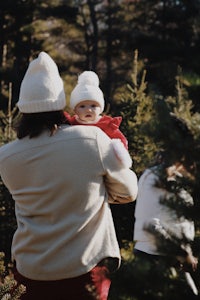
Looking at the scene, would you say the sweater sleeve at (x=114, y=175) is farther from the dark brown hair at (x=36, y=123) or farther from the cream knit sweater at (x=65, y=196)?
the dark brown hair at (x=36, y=123)

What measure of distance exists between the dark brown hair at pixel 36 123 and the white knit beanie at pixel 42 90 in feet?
0.10

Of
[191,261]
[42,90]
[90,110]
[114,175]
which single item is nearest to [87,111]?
[90,110]

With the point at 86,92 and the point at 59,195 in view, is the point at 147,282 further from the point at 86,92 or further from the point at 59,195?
the point at 86,92

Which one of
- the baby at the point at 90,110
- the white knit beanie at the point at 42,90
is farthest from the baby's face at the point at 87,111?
the white knit beanie at the point at 42,90

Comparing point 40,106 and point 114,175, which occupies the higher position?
point 40,106

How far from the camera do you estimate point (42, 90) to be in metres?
2.99

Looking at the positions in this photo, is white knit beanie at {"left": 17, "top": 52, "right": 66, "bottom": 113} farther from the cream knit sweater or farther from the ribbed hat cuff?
the cream knit sweater

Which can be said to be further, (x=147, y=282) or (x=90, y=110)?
(x=90, y=110)

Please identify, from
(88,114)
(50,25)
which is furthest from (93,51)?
(88,114)

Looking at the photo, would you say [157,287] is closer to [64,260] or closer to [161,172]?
[161,172]

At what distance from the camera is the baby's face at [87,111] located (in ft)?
11.4

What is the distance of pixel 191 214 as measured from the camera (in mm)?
1874

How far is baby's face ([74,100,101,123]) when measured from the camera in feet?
11.4

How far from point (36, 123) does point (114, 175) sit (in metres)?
0.44
